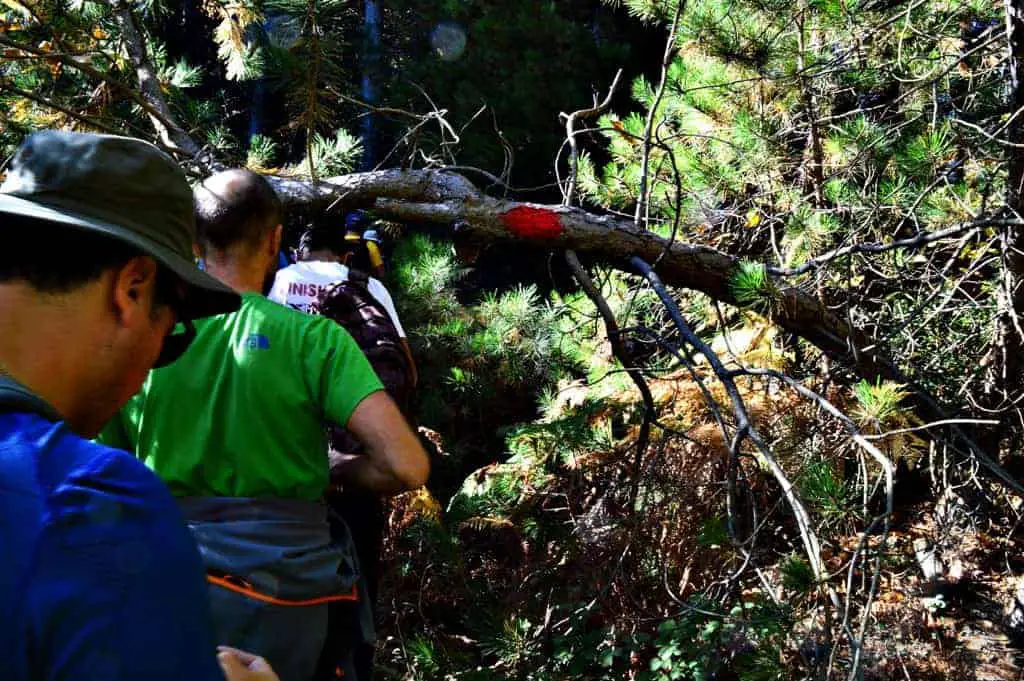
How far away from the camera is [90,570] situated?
748 millimetres

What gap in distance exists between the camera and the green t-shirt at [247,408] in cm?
210

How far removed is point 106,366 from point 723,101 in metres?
4.23

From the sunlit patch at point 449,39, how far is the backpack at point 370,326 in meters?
7.88

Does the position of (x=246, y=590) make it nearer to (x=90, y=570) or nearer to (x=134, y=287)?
(x=134, y=287)

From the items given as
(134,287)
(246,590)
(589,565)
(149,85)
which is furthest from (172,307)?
(149,85)

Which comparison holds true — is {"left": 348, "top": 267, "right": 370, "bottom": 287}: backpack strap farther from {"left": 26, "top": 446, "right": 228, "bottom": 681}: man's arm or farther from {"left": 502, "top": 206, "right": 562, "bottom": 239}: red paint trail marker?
{"left": 26, "top": 446, "right": 228, "bottom": 681}: man's arm

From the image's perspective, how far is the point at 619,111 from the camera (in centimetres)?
1041

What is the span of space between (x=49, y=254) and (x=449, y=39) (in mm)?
10311

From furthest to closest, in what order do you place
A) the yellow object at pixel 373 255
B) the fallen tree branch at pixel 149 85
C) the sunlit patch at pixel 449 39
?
the sunlit patch at pixel 449 39 < the fallen tree branch at pixel 149 85 < the yellow object at pixel 373 255

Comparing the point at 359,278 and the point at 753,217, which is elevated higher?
the point at 753,217

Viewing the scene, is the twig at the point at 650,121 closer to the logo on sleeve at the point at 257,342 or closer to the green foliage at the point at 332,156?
the green foliage at the point at 332,156

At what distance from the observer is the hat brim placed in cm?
96


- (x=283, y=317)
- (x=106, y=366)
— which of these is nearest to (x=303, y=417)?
(x=283, y=317)

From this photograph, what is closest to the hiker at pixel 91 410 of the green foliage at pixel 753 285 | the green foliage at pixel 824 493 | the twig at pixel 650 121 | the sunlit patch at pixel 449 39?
the green foliage at pixel 824 493
